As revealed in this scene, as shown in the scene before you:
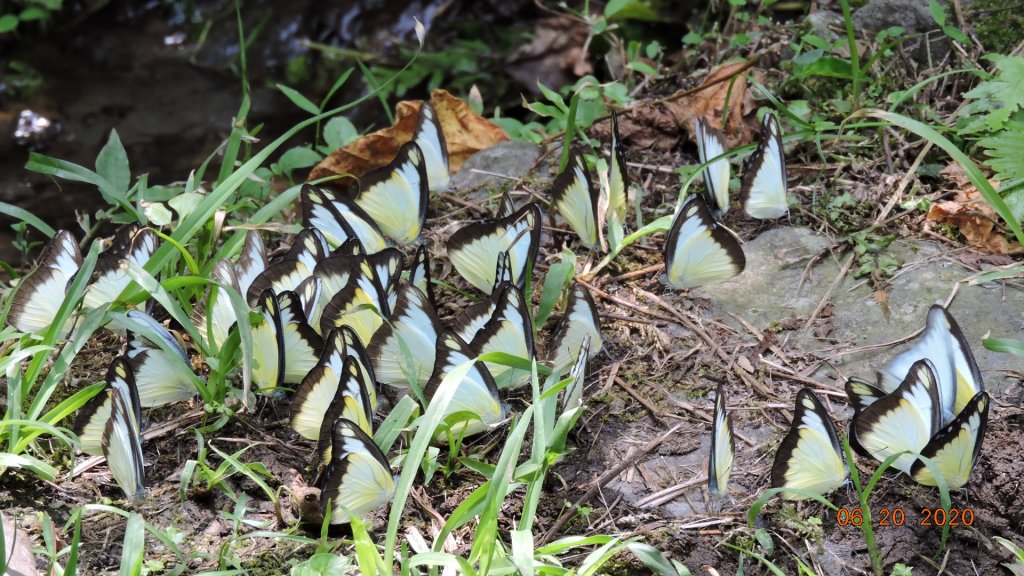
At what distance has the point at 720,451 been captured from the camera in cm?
210

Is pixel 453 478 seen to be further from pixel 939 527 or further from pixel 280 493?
pixel 939 527

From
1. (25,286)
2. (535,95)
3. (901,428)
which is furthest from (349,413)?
(535,95)

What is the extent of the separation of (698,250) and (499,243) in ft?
1.98

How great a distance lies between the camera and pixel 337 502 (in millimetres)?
2057

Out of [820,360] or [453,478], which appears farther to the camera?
[820,360]

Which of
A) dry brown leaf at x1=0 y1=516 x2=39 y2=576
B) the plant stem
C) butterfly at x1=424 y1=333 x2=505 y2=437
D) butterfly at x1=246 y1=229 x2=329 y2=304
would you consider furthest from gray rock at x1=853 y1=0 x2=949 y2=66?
dry brown leaf at x1=0 y1=516 x2=39 y2=576

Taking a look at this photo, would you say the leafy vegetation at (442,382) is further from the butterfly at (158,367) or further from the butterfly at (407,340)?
the butterfly at (407,340)

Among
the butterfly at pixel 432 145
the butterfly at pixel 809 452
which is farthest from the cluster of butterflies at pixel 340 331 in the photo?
the butterfly at pixel 809 452

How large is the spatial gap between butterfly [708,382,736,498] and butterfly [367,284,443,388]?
78 centimetres

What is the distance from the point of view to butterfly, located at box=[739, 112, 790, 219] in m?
2.89

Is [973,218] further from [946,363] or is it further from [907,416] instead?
[907,416]

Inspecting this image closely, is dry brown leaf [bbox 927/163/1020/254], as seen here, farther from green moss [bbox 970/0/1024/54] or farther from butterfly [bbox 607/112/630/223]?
butterfly [bbox 607/112/630/223]

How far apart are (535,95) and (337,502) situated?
3.93 m

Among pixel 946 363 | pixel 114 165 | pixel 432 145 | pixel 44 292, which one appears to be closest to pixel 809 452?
pixel 946 363
